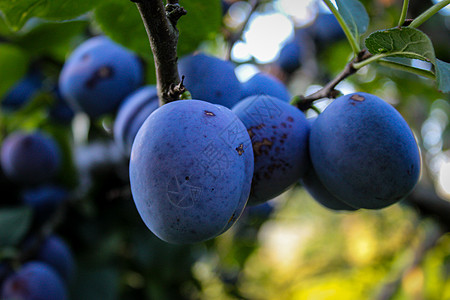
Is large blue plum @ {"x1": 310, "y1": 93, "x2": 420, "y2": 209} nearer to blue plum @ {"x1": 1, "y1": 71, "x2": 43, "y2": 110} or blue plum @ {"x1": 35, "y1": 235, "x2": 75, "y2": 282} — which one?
blue plum @ {"x1": 35, "y1": 235, "x2": 75, "y2": 282}

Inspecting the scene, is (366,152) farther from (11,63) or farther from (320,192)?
(11,63)

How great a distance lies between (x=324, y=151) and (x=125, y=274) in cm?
110

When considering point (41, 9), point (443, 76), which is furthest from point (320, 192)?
point (41, 9)

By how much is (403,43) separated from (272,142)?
20cm

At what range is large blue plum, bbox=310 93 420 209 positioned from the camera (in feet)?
1.61

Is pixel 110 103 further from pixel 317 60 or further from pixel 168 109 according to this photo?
pixel 317 60

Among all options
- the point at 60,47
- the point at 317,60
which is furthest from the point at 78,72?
the point at 317,60

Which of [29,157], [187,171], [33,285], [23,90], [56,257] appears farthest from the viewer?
[23,90]

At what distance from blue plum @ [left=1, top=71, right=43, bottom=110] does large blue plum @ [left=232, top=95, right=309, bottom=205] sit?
972 mm

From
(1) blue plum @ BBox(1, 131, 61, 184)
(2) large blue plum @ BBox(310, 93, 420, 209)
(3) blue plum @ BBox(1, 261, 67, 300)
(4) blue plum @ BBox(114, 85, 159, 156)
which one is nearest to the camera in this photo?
(2) large blue plum @ BBox(310, 93, 420, 209)

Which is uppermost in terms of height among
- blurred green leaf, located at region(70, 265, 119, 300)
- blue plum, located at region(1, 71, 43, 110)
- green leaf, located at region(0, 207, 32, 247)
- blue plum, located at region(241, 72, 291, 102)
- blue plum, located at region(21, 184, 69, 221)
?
blue plum, located at region(241, 72, 291, 102)

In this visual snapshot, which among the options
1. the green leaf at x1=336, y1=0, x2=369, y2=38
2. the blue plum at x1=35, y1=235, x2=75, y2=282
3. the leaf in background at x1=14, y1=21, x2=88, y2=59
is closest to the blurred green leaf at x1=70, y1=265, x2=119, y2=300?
the blue plum at x1=35, y1=235, x2=75, y2=282

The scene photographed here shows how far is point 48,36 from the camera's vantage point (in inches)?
42.6

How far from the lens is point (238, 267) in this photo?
5.92ft
